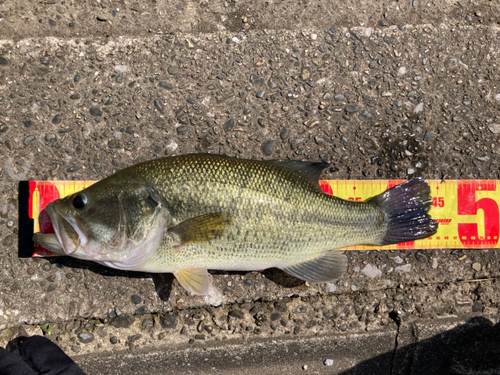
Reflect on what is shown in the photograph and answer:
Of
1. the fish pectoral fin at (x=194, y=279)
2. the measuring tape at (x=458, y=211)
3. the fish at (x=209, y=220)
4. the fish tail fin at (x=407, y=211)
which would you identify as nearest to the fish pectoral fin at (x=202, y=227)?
the fish at (x=209, y=220)

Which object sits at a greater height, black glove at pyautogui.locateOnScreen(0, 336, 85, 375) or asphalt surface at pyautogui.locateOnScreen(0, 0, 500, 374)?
asphalt surface at pyautogui.locateOnScreen(0, 0, 500, 374)

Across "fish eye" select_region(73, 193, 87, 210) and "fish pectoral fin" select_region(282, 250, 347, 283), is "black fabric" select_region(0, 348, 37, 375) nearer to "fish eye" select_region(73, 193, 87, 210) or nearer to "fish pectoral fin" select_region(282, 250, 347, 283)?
"fish eye" select_region(73, 193, 87, 210)

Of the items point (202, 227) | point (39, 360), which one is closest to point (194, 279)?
point (202, 227)

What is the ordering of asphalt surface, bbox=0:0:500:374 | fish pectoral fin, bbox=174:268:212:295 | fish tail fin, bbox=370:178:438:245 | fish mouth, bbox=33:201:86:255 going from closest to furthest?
1. fish mouth, bbox=33:201:86:255
2. fish pectoral fin, bbox=174:268:212:295
3. fish tail fin, bbox=370:178:438:245
4. asphalt surface, bbox=0:0:500:374

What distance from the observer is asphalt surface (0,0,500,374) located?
3.04m

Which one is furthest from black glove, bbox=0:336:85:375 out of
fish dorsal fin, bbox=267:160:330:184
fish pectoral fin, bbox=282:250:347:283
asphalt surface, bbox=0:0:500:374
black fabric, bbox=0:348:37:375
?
fish dorsal fin, bbox=267:160:330:184

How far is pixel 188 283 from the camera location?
272 cm

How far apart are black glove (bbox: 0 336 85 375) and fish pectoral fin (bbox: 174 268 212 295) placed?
1100 mm

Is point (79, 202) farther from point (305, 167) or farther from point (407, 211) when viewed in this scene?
point (407, 211)

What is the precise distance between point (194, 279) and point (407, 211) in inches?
66.6

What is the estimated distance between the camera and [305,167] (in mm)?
2812

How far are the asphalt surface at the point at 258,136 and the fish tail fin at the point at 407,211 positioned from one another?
0.98 ft

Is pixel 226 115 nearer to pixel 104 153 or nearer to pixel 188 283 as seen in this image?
pixel 104 153

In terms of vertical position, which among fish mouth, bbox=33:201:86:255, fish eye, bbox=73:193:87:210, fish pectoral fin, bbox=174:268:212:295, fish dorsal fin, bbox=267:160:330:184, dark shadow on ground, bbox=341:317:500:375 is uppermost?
fish dorsal fin, bbox=267:160:330:184
